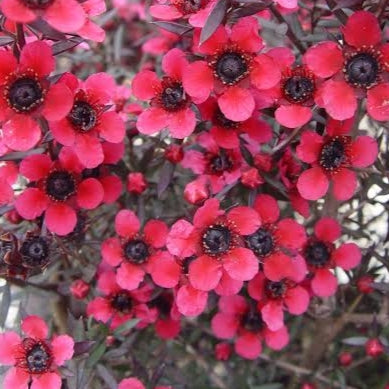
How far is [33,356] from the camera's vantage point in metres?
1.27

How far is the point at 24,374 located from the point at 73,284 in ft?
0.85

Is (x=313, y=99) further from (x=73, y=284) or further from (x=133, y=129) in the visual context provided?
(x=73, y=284)

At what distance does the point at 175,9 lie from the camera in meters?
1.24

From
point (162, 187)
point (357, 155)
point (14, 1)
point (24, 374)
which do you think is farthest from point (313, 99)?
point (24, 374)

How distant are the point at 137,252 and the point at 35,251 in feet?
0.67

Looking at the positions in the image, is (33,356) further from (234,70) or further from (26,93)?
(234,70)

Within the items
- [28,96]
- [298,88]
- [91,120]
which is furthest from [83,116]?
[298,88]

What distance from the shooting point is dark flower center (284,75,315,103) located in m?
1.26

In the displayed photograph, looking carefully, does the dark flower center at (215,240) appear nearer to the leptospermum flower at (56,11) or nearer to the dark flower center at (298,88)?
the dark flower center at (298,88)

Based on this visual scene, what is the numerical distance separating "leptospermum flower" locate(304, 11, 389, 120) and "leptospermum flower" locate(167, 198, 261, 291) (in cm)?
25

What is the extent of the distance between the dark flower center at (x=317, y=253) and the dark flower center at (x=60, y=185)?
514 millimetres

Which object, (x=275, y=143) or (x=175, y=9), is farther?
(x=275, y=143)

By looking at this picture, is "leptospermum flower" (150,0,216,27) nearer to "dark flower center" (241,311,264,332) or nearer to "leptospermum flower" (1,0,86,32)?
"leptospermum flower" (1,0,86,32)

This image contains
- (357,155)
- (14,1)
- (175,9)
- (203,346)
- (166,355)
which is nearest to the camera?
(14,1)
